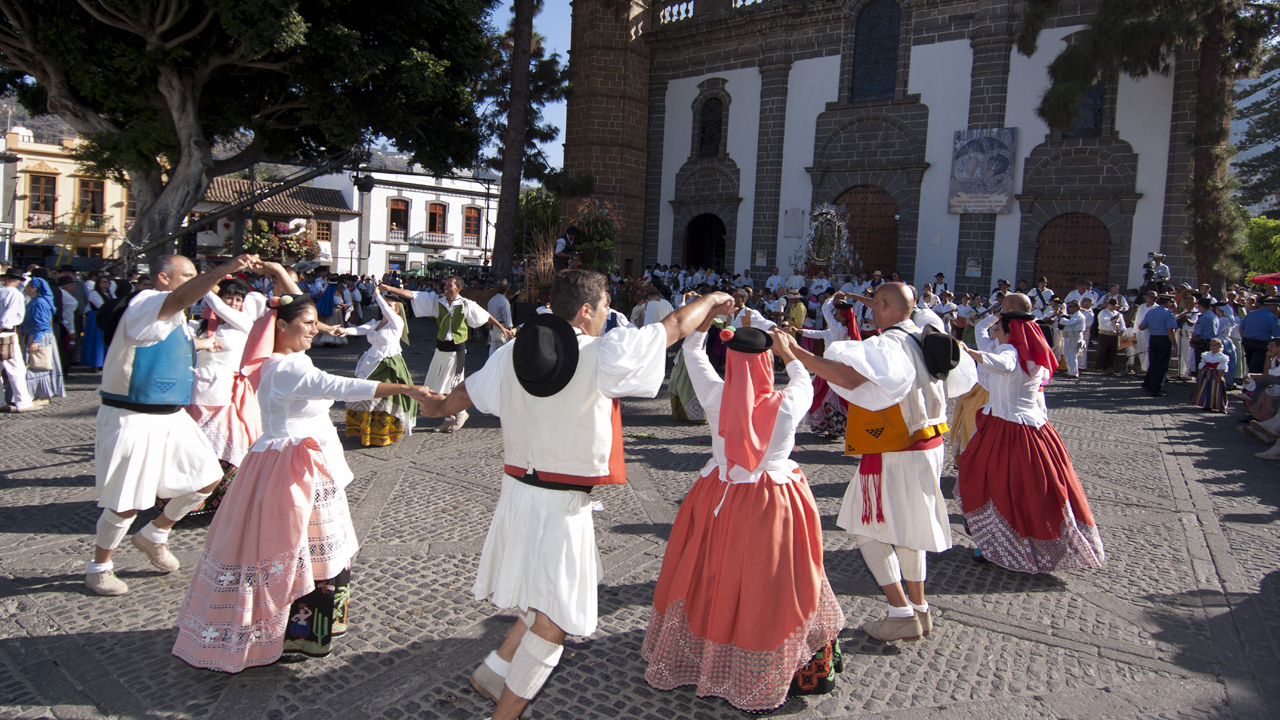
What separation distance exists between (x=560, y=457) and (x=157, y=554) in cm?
294

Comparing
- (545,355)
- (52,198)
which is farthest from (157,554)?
(52,198)

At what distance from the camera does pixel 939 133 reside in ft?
69.2

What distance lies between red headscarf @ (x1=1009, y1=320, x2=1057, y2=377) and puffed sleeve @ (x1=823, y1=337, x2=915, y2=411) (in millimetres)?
1913

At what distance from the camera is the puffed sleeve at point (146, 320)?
388 centimetres

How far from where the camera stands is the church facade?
1917 centimetres

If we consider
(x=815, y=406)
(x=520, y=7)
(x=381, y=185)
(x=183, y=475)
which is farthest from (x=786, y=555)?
(x=381, y=185)

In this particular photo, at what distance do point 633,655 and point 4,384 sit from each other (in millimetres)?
9186

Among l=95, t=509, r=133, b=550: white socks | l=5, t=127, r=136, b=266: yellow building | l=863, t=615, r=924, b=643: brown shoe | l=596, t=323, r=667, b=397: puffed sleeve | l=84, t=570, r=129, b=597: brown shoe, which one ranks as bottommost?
l=84, t=570, r=129, b=597: brown shoe

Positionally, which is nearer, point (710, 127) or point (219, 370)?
point (219, 370)

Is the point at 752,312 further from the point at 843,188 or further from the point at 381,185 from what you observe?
the point at 381,185

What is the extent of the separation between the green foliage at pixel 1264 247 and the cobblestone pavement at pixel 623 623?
2102 inches

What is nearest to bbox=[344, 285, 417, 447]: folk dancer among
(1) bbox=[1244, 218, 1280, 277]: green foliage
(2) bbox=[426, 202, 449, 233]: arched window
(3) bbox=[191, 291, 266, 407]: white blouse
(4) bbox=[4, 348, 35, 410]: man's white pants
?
(3) bbox=[191, 291, 266, 407]: white blouse

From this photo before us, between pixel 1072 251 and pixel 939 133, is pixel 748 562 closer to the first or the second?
pixel 1072 251

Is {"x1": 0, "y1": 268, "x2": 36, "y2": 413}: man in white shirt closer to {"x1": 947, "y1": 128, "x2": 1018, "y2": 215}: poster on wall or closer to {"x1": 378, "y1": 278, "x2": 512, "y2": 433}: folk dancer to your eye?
{"x1": 378, "y1": 278, "x2": 512, "y2": 433}: folk dancer
